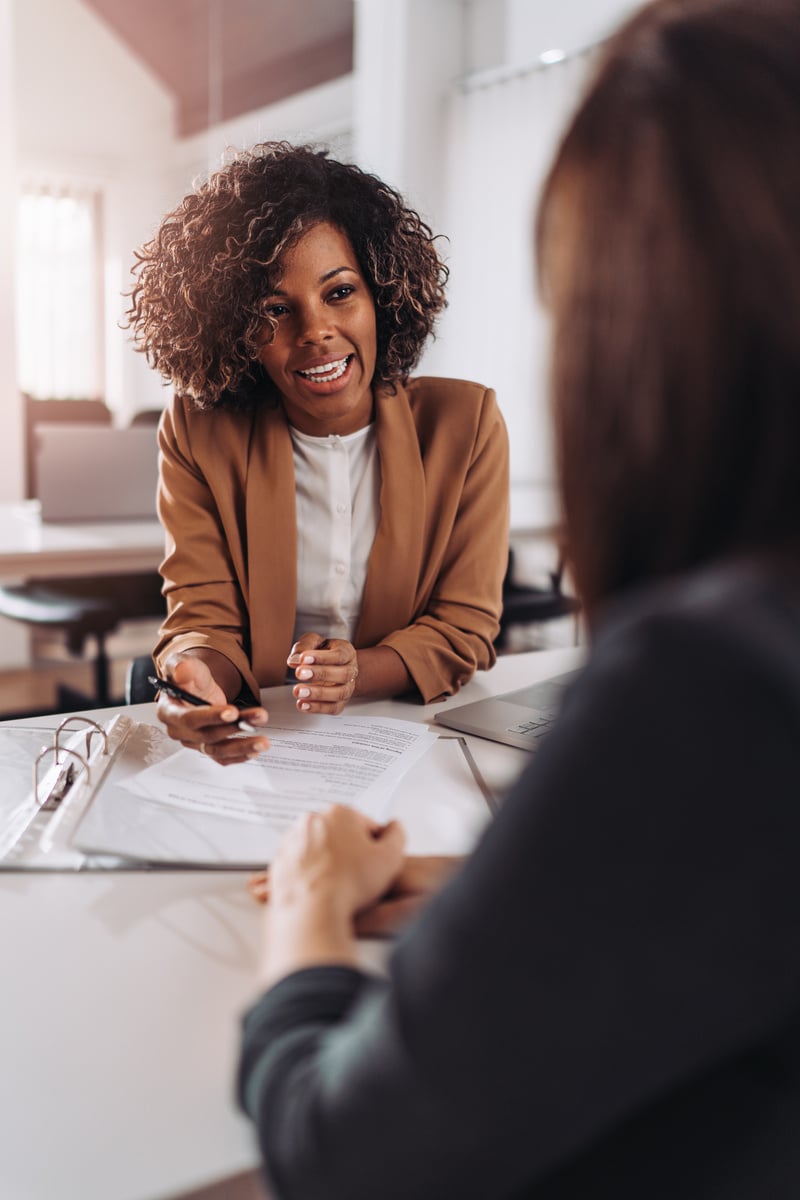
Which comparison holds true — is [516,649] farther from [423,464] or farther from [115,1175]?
A: [115,1175]

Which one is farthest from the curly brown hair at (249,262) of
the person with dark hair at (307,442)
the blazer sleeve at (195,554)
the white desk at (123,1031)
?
the white desk at (123,1031)

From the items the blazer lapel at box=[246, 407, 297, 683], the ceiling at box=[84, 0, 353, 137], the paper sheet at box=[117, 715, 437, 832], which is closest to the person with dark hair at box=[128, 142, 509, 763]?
the blazer lapel at box=[246, 407, 297, 683]

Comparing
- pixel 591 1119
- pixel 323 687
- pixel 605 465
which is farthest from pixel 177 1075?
pixel 323 687

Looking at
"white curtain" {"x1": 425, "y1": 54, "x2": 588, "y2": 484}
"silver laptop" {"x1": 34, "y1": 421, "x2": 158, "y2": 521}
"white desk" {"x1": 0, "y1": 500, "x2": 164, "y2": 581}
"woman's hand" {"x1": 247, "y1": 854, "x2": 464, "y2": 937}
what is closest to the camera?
"woman's hand" {"x1": 247, "y1": 854, "x2": 464, "y2": 937}

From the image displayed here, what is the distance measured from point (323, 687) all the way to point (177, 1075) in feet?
2.27

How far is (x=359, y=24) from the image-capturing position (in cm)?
464

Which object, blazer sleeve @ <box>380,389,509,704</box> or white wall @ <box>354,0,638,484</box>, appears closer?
blazer sleeve @ <box>380,389,509,704</box>

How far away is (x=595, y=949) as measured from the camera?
0.39 metres

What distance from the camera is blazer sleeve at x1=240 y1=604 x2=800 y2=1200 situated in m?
0.38

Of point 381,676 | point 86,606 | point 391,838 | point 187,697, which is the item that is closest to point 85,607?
point 86,606

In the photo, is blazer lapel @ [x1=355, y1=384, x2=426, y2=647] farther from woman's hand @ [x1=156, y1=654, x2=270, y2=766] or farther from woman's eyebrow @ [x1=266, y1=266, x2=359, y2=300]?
woman's hand @ [x1=156, y1=654, x2=270, y2=766]

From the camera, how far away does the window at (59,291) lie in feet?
20.7

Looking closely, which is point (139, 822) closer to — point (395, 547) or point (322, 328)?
point (395, 547)

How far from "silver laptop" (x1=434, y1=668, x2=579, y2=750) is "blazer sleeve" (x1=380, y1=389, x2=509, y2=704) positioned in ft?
0.47
